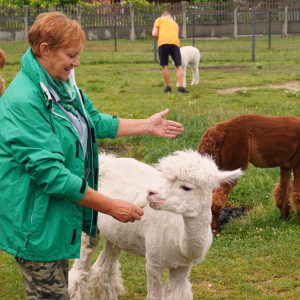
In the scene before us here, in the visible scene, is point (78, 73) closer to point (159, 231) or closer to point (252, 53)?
point (252, 53)

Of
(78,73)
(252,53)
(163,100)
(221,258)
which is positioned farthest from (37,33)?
(252,53)

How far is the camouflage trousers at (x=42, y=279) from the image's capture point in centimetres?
232

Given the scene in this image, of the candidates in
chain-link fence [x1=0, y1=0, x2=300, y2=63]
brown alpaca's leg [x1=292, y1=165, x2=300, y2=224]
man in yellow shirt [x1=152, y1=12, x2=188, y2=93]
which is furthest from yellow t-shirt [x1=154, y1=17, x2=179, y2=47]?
brown alpaca's leg [x1=292, y1=165, x2=300, y2=224]

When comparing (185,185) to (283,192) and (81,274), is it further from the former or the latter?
(283,192)

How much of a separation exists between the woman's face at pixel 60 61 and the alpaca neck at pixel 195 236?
3.85 feet

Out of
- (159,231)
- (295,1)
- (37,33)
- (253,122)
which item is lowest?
(159,231)

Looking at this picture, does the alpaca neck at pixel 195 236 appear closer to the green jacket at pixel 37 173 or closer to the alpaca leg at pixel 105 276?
the green jacket at pixel 37 173

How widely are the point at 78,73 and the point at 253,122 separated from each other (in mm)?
11744

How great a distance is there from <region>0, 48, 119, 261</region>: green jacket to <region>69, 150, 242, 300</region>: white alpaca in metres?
0.56

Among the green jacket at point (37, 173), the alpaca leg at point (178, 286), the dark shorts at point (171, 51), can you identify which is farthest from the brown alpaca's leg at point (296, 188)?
the dark shorts at point (171, 51)

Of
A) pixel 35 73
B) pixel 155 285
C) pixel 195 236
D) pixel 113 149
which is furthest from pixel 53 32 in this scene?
pixel 113 149

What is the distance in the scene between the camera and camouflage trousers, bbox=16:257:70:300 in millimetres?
2322

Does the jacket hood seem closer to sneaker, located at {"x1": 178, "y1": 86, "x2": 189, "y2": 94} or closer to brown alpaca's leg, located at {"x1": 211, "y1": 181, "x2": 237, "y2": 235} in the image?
brown alpaca's leg, located at {"x1": 211, "y1": 181, "x2": 237, "y2": 235}

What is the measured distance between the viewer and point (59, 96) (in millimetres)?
2383
